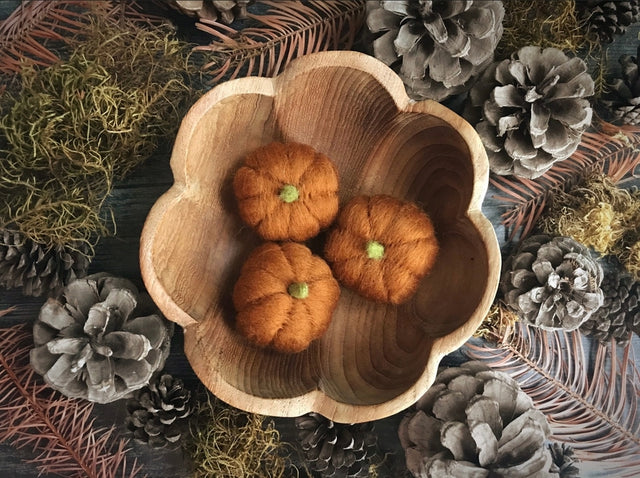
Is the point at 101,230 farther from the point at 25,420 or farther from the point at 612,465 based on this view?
the point at 612,465

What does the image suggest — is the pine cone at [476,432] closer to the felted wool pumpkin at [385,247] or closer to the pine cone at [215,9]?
the felted wool pumpkin at [385,247]

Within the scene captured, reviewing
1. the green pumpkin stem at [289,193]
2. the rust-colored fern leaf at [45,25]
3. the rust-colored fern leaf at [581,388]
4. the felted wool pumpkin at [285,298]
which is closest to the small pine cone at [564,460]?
the rust-colored fern leaf at [581,388]

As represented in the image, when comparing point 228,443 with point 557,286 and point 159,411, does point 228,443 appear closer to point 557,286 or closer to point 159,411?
point 159,411

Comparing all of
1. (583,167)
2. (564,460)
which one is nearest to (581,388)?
(564,460)

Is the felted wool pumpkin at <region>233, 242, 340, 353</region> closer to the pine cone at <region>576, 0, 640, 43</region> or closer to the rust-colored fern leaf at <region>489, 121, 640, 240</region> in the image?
the rust-colored fern leaf at <region>489, 121, 640, 240</region>

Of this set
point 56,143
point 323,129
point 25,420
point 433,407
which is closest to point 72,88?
point 56,143
